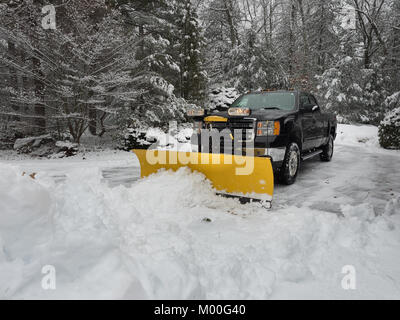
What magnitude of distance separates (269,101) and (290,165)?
4.95 ft

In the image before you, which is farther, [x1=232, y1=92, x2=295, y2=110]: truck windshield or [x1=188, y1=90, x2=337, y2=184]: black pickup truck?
[x1=232, y1=92, x2=295, y2=110]: truck windshield

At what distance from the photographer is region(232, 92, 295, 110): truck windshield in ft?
18.7

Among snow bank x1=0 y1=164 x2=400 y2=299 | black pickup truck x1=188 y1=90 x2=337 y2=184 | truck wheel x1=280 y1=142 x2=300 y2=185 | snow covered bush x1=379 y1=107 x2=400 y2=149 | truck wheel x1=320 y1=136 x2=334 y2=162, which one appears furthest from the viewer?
snow covered bush x1=379 y1=107 x2=400 y2=149

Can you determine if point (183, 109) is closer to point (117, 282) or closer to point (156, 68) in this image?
point (156, 68)

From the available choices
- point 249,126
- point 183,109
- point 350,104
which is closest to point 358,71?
point 350,104

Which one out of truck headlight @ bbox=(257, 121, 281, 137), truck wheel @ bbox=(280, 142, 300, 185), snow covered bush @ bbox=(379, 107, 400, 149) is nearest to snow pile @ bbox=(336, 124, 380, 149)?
snow covered bush @ bbox=(379, 107, 400, 149)

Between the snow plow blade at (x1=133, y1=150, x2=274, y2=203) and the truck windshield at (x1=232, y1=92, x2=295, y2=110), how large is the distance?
6.44 ft

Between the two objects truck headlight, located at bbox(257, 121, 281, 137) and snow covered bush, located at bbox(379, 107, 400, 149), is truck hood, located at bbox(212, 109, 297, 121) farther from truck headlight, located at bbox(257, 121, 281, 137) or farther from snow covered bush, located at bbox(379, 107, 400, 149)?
snow covered bush, located at bbox(379, 107, 400, 149)

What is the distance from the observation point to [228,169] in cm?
431

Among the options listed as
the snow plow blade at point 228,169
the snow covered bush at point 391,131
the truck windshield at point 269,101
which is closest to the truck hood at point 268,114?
the truck windshield at point 269,101

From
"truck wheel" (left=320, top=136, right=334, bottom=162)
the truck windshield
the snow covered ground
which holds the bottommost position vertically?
the snow covered ground

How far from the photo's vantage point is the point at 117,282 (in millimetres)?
1832
